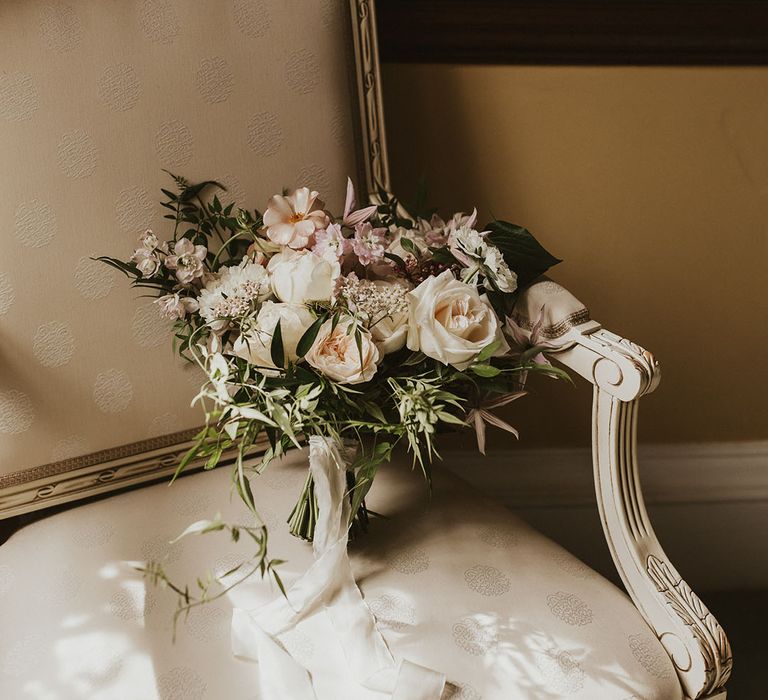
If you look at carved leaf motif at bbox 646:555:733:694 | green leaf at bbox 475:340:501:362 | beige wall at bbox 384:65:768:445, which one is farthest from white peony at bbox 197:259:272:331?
beige wall at bbox 384:65:768:445

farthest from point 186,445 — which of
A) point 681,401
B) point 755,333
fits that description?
point 755,333

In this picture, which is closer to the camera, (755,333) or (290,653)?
(290,653)

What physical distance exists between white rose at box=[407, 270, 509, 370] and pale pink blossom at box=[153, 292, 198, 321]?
0.84 feet

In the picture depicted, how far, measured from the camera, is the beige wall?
1.28 meters

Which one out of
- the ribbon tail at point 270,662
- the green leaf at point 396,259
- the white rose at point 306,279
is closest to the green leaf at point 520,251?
the green leaf at point 396,259

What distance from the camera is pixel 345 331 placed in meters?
0.67

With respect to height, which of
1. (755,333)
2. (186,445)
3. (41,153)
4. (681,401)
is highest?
(41,153)

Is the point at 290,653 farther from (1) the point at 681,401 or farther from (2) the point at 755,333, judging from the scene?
(2) the point at 755,333

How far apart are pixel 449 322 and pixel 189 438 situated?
47 cm

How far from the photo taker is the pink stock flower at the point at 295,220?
0.76 m

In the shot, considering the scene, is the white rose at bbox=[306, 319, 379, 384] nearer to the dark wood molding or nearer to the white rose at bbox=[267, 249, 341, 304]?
the white rose at bbox=[267, 249, 341, 304]

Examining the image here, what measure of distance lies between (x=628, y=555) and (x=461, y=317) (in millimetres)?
337

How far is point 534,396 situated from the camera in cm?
145

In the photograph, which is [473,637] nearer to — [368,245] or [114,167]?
[368,245]
